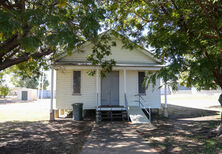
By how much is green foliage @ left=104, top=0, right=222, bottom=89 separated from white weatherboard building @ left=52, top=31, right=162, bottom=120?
4997mm

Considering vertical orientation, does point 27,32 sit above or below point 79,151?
above

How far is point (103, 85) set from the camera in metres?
12.5

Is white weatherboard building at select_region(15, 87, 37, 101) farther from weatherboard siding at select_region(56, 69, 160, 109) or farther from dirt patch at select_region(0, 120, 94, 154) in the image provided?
dirt patch at select_region(0, 120, 94, 154)

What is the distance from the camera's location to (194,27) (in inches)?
219

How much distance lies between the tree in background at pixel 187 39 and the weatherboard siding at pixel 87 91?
17.7ft

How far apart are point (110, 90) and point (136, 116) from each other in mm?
3300

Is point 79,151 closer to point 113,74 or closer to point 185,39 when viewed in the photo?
point 185,39

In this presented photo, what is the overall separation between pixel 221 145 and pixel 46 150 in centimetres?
595

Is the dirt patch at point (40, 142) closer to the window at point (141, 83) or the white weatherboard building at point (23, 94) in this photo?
the window at point (141, 83)

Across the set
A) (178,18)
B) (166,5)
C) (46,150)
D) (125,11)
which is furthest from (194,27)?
(46,150)

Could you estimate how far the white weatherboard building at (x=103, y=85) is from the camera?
39.1ft

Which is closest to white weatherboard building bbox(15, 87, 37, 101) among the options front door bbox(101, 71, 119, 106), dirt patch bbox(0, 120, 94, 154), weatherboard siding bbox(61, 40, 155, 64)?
weatherboard siding bbox(61, 40, 155, 64)

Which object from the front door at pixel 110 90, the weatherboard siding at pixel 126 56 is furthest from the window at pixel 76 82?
the weatherboard siding at pixel 126 56

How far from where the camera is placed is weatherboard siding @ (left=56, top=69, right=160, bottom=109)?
39.3ft
